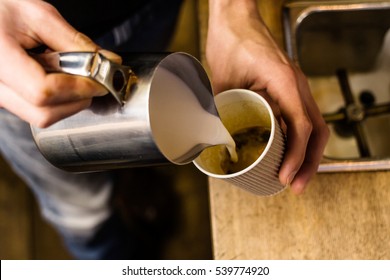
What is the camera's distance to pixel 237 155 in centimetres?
69

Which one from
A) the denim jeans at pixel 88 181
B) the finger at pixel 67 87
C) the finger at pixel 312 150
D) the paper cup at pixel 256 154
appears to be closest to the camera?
the finger at pixel 67 87

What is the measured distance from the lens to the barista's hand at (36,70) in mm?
454

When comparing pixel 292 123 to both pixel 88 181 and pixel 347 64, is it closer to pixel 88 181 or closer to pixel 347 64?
pixel 347 64

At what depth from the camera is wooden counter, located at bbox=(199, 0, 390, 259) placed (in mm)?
716

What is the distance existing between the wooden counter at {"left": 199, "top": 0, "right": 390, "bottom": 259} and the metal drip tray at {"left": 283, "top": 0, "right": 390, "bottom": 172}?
12 centimetres

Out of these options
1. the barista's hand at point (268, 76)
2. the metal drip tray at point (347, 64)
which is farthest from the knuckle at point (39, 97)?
the metal drip tray at point (347, 64)

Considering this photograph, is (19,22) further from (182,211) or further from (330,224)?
(182,211)

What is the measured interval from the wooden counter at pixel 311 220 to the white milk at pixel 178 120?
14 cm

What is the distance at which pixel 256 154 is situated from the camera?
694 mm

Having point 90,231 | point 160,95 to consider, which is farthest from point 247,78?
point 90,231

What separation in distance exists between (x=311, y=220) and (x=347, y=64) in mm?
409

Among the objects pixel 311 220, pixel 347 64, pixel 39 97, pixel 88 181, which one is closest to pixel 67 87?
pixel 39 97

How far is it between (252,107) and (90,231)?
2.23 feet

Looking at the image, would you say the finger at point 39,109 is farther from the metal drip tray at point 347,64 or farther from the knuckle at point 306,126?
the metal drip tray at point 347,64
